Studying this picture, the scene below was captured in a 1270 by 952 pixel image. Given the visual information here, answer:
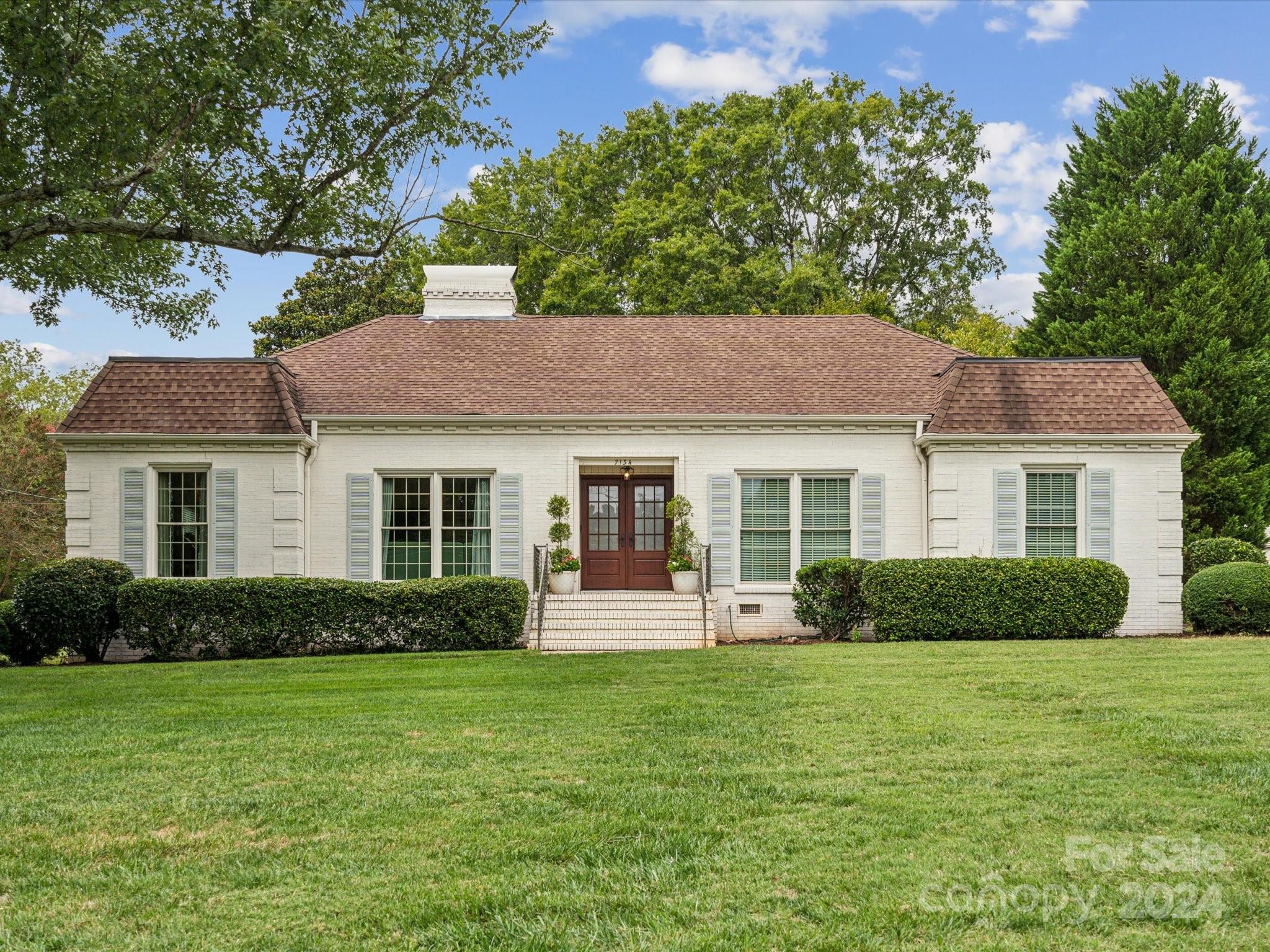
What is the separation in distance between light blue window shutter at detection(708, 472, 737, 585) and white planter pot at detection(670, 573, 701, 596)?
30cm

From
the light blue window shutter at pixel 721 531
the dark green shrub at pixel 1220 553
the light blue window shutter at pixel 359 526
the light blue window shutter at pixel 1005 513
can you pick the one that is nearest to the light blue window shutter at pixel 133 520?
the light blue window shutter at pixel 359 526

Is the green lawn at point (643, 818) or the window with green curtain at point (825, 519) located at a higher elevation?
the window with green curtain at point (825, 519)

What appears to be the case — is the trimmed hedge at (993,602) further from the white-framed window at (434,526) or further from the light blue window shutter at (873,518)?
the white-framed window at (434,526)

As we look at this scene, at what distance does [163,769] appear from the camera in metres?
Answer: 6.84

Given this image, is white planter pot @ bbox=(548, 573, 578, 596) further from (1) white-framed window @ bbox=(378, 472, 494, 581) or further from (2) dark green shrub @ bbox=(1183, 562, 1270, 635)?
(2) dark green shrub @ bbox=(1183, 562, 1270, 635)

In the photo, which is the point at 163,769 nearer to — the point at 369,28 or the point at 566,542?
the point at 369,28

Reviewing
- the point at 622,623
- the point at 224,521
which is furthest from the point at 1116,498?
the point at 224,521

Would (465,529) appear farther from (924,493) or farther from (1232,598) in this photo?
(1232,598)

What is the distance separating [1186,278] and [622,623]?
16.2 m

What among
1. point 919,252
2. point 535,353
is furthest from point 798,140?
point 535,353

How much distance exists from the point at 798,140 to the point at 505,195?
9.71m

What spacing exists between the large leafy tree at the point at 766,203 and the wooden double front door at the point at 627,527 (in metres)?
13.2

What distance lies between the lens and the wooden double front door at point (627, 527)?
18875 mm

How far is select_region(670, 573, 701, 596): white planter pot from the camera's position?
57.7 feet
